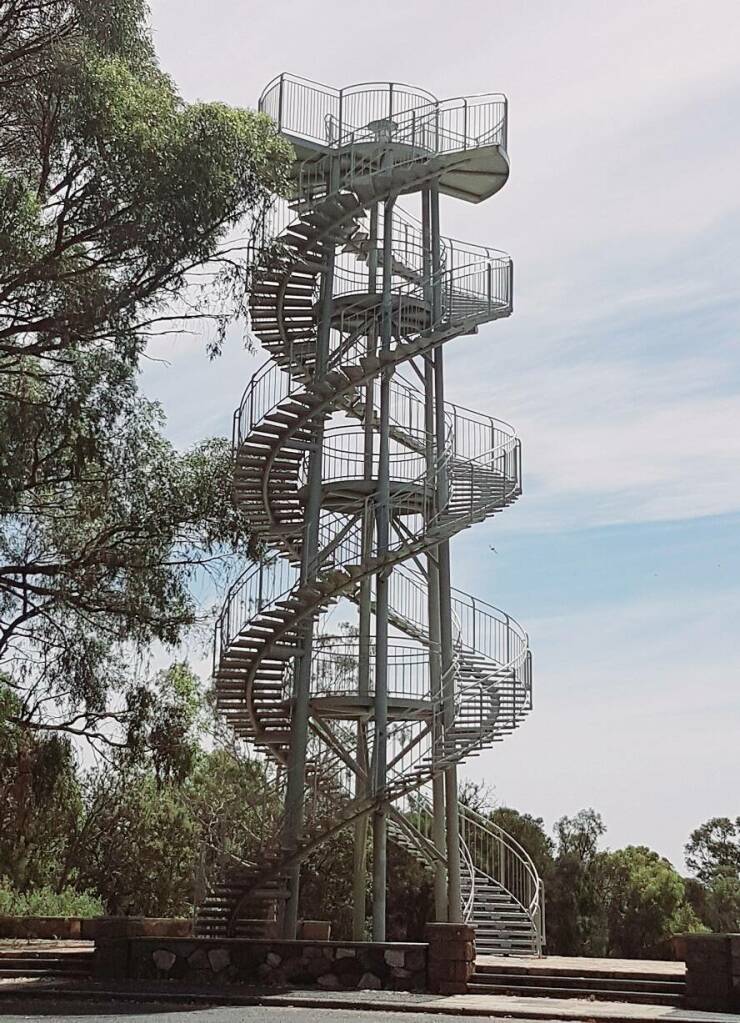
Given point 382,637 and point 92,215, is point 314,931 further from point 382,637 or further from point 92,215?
point 92,215

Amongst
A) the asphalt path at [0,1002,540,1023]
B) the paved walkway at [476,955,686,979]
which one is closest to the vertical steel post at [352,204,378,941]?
the paved walkway at [476,955,686,979]

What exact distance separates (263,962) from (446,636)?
5.90 m

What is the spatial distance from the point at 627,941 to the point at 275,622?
15.3 m

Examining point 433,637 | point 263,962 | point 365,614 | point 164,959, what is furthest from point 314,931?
point 365,614

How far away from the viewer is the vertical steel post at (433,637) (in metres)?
18.8

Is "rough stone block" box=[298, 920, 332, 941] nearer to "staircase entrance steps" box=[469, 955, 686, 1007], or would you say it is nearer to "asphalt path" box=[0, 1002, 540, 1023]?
"staircase entrance steps" box=[469, 955, 686, 1007]

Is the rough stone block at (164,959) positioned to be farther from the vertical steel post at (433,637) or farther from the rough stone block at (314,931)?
the vertical steel post at (433,637)

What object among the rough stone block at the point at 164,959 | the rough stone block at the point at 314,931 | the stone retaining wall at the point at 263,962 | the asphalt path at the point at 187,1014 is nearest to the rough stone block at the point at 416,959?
the stone retaining wall at the point at 263,962

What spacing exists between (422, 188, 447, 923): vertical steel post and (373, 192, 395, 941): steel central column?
2.18 feet

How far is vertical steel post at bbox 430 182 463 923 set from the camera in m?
18.6

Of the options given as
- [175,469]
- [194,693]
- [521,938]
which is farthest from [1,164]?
[521,938]

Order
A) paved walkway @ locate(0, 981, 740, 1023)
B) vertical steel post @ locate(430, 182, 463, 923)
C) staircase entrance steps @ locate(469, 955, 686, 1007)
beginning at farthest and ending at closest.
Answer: vertical steel post @ locate(430, 182, 463, 923) < staircase entrance steps @ locate(469, 955, 686, 1007) < paved walkway @ locate(0, 981, 740, 1023)

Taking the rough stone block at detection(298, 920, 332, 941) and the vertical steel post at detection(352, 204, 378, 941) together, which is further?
the vertical steel post at detection(352, 204, 378, 941)

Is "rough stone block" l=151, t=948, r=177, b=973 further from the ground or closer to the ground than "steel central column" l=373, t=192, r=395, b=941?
closer to the ground
